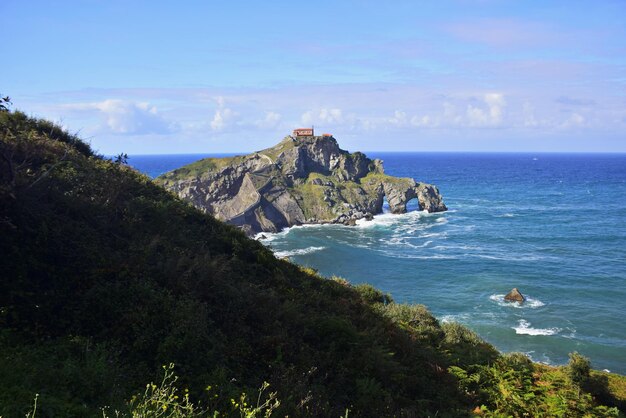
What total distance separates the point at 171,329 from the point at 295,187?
114606 mm

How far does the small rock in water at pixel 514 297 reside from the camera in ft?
172

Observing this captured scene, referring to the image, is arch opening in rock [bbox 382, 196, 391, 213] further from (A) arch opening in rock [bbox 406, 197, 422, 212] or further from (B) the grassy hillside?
(B) the grassy hillside

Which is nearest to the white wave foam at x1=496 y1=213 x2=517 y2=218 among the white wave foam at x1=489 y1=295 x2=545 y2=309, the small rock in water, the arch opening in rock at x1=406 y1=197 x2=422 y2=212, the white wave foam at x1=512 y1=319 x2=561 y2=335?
the arch opening in rock at x1=406 y1=197 x2=422 y2=212

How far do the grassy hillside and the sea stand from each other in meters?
28.5

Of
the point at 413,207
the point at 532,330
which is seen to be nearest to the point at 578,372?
the point at 532,330

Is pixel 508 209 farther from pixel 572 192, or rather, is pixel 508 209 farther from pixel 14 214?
pixel 14 214

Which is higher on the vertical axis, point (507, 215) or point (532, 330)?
point (507, 215)

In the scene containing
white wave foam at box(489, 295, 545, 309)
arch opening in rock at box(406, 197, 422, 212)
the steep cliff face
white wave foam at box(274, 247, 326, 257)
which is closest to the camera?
white wave foam at box(489, 295, 545, 309)

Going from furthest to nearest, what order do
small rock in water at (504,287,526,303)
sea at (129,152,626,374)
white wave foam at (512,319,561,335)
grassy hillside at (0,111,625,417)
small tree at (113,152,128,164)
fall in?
small rock in water at (504,287,526,303) < sea at (129,152,626,374) < white wave foam at (512,319,561,335) < small tree at (113,152,128,164) < grassy hillside at (0,111,625,417)

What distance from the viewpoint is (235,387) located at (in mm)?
8891

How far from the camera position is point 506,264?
68375mm

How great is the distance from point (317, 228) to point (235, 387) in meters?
97.6

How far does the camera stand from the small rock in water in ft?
172

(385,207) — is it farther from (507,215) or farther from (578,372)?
(578,372)
